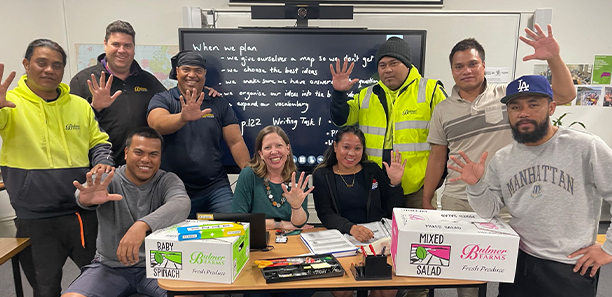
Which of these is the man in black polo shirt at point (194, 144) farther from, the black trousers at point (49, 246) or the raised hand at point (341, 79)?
the raised hand at point (341, 79)

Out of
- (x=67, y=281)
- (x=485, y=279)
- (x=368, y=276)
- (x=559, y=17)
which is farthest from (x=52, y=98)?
(x=559, y=17)

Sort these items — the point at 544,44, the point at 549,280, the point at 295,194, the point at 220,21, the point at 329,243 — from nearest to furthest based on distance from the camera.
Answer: the point at 549,280, the point at 544,44, the point at 329,243, the point at 295,194, the point at 220,21

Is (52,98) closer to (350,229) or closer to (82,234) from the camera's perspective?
(82,234)

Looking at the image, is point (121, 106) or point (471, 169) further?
point (121, 106)

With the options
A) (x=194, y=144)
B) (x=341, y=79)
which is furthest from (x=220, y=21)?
(x=341, y=79)

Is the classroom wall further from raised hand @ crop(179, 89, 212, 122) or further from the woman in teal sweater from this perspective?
the woman in teal sweater

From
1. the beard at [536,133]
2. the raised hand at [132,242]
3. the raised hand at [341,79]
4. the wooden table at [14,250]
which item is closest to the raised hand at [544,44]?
the beard at [536,133]

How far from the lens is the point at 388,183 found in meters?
2.21

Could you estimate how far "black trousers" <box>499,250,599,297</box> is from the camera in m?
1.55

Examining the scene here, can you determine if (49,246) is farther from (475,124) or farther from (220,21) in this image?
(475,124)

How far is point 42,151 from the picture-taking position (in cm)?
197

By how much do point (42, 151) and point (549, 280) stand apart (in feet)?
8.97

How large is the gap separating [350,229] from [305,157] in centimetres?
114

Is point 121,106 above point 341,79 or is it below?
below
